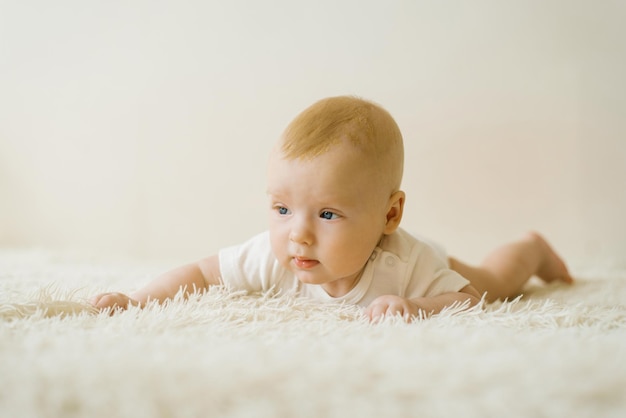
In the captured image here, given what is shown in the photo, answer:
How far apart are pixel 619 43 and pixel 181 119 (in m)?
1.68

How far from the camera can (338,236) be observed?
3.25 feet

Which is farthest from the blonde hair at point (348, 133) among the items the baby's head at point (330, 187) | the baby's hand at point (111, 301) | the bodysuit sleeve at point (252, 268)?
the baby's hand at point (111, 301)

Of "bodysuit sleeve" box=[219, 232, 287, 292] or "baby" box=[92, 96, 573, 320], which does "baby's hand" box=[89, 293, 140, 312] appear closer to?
"baby" box=[92, 96, 573, 320]

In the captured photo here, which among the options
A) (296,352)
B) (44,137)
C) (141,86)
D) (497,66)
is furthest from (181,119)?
(296,352)

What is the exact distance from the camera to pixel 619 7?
85.0 inches

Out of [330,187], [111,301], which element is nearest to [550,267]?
[330,187]

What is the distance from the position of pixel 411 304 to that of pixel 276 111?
5.00 ft

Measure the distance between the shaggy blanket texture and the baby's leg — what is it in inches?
20.3

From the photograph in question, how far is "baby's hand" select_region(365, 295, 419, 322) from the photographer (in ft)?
3.01

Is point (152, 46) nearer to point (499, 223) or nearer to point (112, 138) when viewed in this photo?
point (112, 138)

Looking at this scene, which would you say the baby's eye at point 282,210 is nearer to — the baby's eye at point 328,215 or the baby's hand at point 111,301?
the baby's eye at point 328,215

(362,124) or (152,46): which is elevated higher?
(152,46)

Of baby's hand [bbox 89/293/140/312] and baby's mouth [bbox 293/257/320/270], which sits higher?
baby's mouth [bbox 293/257/320/270]

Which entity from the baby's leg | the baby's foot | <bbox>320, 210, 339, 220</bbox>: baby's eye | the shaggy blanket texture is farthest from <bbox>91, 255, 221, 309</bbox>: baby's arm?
the baby's foot
